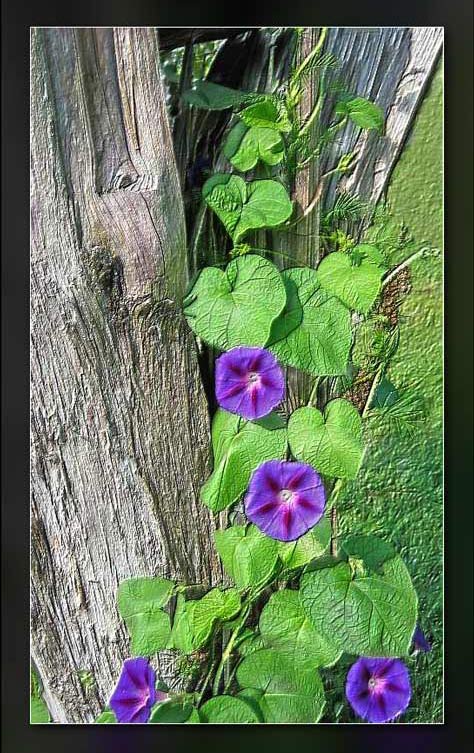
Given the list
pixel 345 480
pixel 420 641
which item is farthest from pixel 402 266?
pixel 420 641

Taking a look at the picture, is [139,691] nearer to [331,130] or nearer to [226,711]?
[226,711]

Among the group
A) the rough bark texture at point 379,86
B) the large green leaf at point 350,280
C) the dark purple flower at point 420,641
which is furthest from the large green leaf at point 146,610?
the rough bark texture at point 379,86

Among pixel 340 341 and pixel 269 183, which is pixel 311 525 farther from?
pixel 269 183

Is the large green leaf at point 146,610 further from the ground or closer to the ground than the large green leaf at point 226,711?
further from the ground

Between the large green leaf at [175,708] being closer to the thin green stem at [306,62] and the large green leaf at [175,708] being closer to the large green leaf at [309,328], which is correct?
the large green leaf at [309,328]

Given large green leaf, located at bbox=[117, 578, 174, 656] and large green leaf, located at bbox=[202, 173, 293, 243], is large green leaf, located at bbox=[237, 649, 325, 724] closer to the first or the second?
large green leaf, located at bbox=[117, 578, 174, 656]
